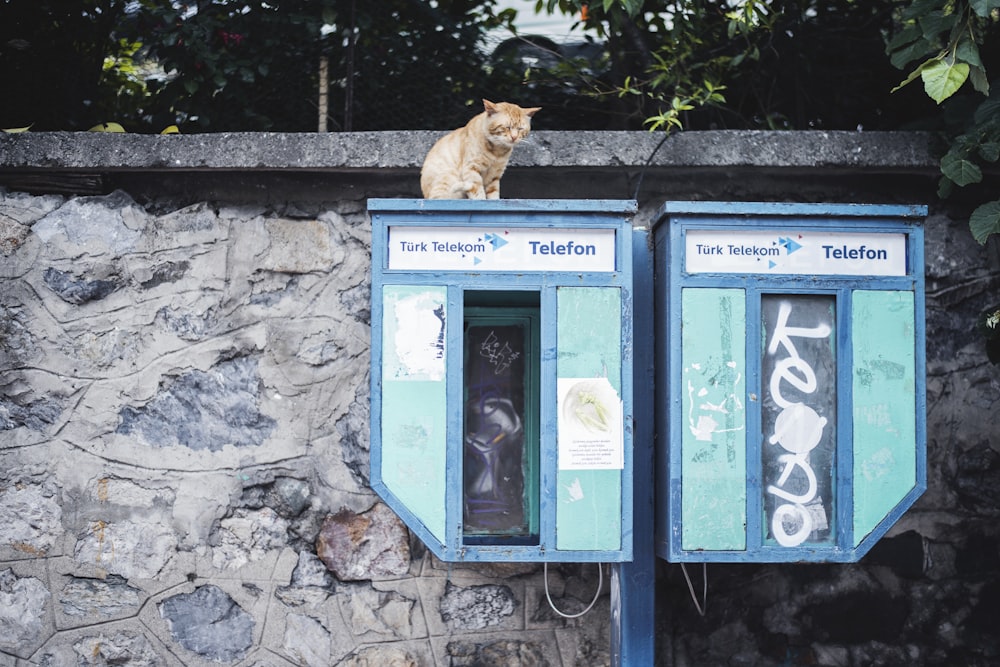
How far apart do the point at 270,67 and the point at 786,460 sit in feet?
7.64

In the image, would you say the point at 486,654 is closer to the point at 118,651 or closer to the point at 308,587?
the point at 308,587

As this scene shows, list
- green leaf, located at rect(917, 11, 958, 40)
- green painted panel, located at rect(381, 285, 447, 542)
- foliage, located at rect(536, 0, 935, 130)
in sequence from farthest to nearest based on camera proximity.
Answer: foliage, located at rect(536, 0, 935, 130) → green leaf, located at rect(917, 11, 958, 40) → green painted panel, located at rect(381, 285, 447, 542)

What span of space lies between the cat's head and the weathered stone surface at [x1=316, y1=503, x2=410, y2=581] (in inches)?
50.0

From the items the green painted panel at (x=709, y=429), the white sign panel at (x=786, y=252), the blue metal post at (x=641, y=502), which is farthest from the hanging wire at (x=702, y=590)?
the white sign panel at (x=786, y=252)

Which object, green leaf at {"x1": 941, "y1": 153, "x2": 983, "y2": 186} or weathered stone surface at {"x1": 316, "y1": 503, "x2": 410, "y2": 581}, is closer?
green leaf at {"x1": 941, "y1": 153, "x2": 983, "y2": 186}

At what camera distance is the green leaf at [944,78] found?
2725 mm

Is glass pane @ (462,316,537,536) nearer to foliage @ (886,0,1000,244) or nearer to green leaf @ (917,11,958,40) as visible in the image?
foliage @ (886,0,1000,244)

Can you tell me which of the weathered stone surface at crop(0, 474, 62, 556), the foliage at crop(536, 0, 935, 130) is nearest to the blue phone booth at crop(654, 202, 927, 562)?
the foliage at crop(536, 0, 935, 130)

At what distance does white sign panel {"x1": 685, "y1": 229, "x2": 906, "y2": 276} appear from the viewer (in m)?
2.52

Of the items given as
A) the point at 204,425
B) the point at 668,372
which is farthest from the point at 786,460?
the point at 204,425

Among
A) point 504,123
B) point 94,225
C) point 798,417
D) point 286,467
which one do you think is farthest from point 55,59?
point 798,417

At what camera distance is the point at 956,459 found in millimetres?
3117

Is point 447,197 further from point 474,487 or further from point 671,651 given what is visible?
point 671,651

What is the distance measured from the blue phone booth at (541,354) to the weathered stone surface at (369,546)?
607mm
